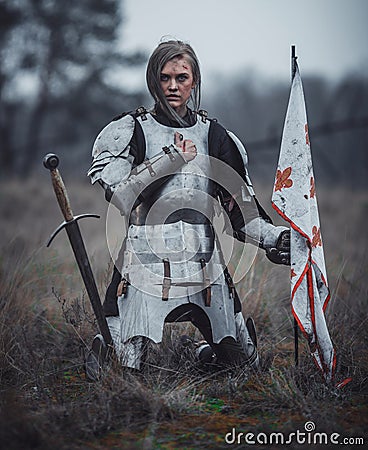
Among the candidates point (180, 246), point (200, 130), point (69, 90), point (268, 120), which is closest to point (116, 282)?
point (180, 246)

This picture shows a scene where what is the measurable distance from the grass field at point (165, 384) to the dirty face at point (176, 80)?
1154 mm

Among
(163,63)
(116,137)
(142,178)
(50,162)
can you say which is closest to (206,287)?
(142,178)

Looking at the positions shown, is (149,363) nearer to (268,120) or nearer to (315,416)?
(315,416)

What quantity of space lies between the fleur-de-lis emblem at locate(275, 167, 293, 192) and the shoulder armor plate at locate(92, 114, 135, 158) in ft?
2.46

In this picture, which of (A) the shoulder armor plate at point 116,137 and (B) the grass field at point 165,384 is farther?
(A) the shoulder armor plate at point 116,137

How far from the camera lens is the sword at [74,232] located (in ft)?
9.20

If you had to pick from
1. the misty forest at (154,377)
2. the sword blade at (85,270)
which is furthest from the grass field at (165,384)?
the sword blade at (85,270)

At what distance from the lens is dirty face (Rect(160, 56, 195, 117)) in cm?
315

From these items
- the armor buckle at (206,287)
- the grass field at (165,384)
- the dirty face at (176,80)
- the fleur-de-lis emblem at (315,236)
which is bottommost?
the grass field at (165,384)

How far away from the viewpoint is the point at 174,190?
122 inches

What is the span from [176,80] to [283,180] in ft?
2.36

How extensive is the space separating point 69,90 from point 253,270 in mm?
12357

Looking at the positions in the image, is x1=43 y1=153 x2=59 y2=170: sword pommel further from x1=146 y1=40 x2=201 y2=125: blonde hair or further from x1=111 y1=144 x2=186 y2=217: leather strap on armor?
x1=146 y1=40 x2=201 y2=125: blonde hair

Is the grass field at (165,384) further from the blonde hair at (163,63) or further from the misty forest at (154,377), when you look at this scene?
the blonde hair at (163,63)
